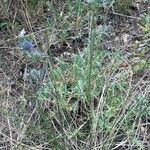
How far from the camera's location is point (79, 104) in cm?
227

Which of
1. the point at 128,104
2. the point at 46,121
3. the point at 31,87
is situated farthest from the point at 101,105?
the point at 31,87

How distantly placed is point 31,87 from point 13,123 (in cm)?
29

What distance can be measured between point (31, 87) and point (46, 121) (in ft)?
1.06

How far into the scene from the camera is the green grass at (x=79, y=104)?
204 centimetres

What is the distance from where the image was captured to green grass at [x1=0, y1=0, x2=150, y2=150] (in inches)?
80.4

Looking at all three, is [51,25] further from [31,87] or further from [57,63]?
[31,87]

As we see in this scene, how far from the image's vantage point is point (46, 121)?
2.12m

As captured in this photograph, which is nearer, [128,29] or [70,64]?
[70,64]

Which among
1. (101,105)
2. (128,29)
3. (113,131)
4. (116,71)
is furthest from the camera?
(128,29)

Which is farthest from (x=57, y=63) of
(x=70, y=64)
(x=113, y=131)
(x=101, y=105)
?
(x=113, y=131)

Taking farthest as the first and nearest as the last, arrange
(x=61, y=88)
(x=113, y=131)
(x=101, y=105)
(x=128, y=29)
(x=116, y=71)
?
(x=128, y=29) → (x=116, y=71) → (x=61, y=88) → (x=101, y=105) → (x=113, y=131)

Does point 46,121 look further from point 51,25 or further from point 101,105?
point 51,25

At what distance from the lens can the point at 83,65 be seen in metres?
2.39

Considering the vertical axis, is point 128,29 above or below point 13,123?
above
